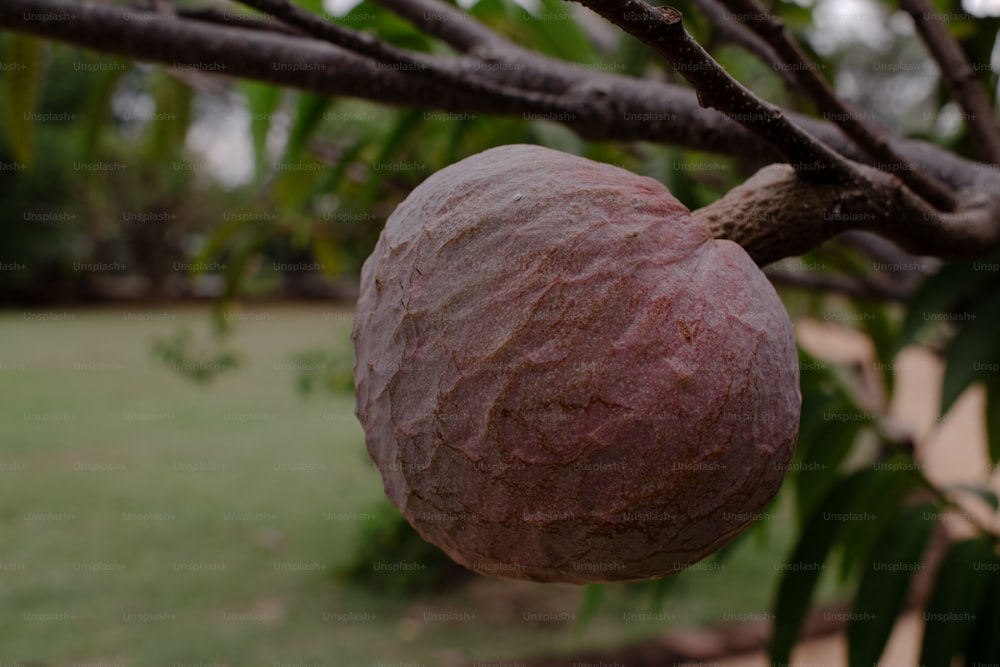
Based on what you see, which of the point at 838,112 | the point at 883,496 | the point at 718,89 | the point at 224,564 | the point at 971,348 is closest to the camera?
the point at 718,89

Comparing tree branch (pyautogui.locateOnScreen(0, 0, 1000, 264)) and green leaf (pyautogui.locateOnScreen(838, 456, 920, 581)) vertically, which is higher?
tree branch (pyautogui.locateOnScreen(0, 0, 1000, 264))

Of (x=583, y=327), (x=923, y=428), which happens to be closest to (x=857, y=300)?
(x=583, y=327)

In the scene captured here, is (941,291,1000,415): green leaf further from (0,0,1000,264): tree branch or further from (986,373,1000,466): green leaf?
(0,0,1000,264): tree branch

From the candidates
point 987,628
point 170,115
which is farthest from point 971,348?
point 170,115

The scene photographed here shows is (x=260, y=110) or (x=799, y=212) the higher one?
(x=799, y=212)

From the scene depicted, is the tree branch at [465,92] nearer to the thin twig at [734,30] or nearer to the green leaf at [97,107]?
the thin twig at [734,30]

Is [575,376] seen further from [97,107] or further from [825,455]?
[97,107]

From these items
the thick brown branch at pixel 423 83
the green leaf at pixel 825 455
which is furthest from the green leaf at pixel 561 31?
the green leaf at pixel 825 455

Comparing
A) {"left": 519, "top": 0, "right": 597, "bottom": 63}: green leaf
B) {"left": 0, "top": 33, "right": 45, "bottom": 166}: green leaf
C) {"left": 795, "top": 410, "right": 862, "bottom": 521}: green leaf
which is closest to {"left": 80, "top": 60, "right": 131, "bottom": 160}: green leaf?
{"left": 0, "top": 33, "right": 45, "bottom": 166}: green leaf
